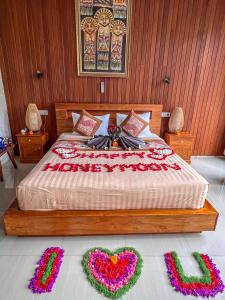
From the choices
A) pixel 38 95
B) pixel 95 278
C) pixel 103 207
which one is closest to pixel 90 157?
pixel 103 207

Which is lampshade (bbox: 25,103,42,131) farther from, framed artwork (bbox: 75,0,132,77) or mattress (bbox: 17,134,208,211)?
mattress (bbox: 17,134,208,211)

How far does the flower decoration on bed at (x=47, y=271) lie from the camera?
4.70 feet

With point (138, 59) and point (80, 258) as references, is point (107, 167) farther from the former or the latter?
point (138, 59)

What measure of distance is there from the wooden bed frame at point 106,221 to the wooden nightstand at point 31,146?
158cm

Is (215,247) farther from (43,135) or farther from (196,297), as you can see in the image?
(43,135)

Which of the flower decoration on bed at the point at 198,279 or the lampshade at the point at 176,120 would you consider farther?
the lampshade at the point at 176,120

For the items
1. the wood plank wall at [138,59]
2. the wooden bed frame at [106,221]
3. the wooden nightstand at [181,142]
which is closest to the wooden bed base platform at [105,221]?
the wooden bed frame at [106,221]

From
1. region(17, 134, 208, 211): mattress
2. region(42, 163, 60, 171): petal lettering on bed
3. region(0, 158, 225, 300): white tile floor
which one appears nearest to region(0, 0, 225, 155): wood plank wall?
region(42, 163, 60, 171): petal lettering on bed

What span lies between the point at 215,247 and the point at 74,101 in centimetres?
293

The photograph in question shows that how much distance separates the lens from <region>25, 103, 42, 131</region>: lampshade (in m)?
3.24

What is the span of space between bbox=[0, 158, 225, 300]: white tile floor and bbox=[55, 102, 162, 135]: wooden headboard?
173 centimetres

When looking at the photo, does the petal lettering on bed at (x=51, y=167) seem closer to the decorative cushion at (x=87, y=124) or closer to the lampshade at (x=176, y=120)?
the decorative cushion at (x=87, y=124)

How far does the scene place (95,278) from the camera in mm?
1506

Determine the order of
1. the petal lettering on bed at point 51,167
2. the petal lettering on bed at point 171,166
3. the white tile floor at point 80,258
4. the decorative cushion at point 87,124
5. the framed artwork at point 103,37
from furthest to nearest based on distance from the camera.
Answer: the decorative cushion at point 87,124
the framed artwork at point 103,37
the petal lettering on bed at point 171,166
the petal lettering on bed at point 51,167
the white tile floor at point 80,258
